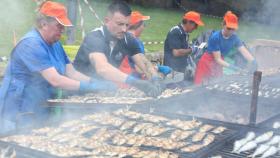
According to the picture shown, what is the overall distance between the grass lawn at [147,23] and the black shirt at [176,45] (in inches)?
118

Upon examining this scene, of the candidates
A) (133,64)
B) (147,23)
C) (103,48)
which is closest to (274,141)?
(103,48)

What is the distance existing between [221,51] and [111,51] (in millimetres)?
3378

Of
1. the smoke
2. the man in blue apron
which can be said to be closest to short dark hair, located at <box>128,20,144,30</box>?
the man in blue apron

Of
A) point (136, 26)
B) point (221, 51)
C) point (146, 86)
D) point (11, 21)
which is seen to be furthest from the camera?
point (11, 21)

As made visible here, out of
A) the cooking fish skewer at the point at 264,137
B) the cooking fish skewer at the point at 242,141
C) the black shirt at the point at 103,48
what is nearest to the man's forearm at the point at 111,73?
the black shirt at the point at 103,48

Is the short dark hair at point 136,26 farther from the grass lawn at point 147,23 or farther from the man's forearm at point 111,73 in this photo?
the grass lawn at point 147,23

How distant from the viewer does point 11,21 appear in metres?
16.2

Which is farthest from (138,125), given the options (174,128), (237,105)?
(237,105)

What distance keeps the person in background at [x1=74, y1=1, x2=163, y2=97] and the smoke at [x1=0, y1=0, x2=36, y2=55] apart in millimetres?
6287

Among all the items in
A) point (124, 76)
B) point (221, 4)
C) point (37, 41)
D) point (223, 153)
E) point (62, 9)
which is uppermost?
point (221, 4)

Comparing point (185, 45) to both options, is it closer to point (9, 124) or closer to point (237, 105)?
point (237, 105)

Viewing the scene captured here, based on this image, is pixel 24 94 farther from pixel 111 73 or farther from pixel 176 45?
pixel 176 45

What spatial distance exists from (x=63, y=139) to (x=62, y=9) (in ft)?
5.32

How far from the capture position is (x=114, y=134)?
431 centimetres
